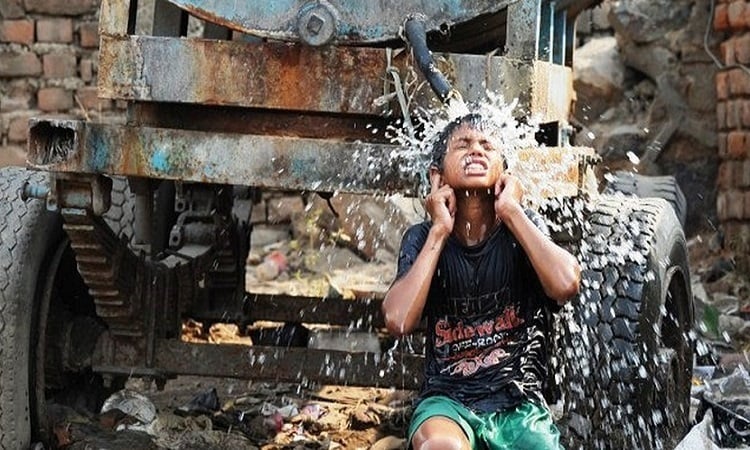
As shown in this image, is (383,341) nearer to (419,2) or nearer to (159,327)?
(159,327)

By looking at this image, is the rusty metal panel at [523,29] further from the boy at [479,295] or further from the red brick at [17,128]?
the red brick at [17,128]

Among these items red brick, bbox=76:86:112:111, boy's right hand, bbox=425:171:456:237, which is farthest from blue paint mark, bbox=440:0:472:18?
red brick, bbox=76:86:112:111

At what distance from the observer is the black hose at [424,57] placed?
3.81 m

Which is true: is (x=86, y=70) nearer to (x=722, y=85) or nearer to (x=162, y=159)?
(x=722, y=85)

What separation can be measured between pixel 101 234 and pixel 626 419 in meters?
1.77

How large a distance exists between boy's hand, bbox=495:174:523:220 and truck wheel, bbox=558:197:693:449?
0.93 meters

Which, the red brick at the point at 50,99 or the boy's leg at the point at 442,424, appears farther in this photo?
the red brick at the point at 50,99

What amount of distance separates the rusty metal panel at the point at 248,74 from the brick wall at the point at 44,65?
4.19 metres

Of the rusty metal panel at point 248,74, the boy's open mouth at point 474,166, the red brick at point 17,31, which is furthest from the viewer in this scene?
the red brick at point 17,31

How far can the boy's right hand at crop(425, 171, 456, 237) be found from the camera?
11.2 ft

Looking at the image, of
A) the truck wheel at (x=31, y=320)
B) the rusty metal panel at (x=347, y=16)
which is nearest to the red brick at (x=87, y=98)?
the truck wheel at (x=31, y=320)

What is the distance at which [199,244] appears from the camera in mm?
5363

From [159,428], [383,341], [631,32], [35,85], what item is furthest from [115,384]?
[631,32]

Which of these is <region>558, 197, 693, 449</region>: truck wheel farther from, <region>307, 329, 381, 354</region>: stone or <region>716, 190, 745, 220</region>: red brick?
<region>716, 190, 745, 220</region>: red brick
